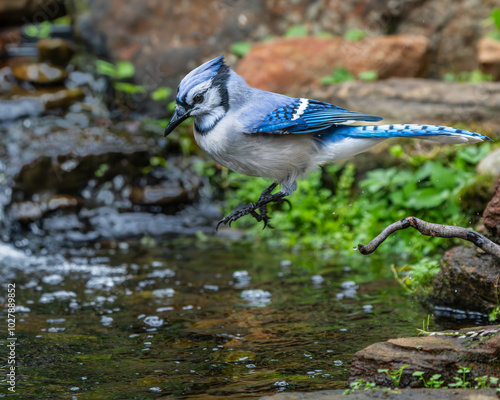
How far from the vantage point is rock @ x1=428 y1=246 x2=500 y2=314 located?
155 inches

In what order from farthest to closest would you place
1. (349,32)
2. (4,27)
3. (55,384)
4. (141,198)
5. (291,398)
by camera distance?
(4,27), (349,32), (141,198), (55,384), (291,398)

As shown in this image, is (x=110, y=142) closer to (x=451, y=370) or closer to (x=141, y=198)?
(x=141, y=198)

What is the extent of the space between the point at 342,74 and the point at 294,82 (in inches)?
25.1

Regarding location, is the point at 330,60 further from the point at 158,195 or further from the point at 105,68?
the point at 105,68

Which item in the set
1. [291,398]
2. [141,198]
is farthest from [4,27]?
[291,398]

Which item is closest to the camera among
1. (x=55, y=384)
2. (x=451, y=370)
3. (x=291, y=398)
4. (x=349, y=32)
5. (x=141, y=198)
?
(x=291, y=398)

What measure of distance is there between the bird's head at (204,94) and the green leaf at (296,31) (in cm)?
643

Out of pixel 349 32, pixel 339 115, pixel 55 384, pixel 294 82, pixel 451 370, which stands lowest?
pixel 55 384

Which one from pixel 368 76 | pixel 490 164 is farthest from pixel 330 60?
pixel 490 164

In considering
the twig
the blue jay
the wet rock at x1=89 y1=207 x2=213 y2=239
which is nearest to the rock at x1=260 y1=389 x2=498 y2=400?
the twig

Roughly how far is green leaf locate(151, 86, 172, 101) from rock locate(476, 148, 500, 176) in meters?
4.55

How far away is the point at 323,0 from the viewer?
941 centimetres

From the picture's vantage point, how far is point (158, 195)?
769 cm

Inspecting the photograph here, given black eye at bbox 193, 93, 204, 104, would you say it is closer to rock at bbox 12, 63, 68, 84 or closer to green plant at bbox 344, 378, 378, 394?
green plant at bbox 344, 378, 378, 394
